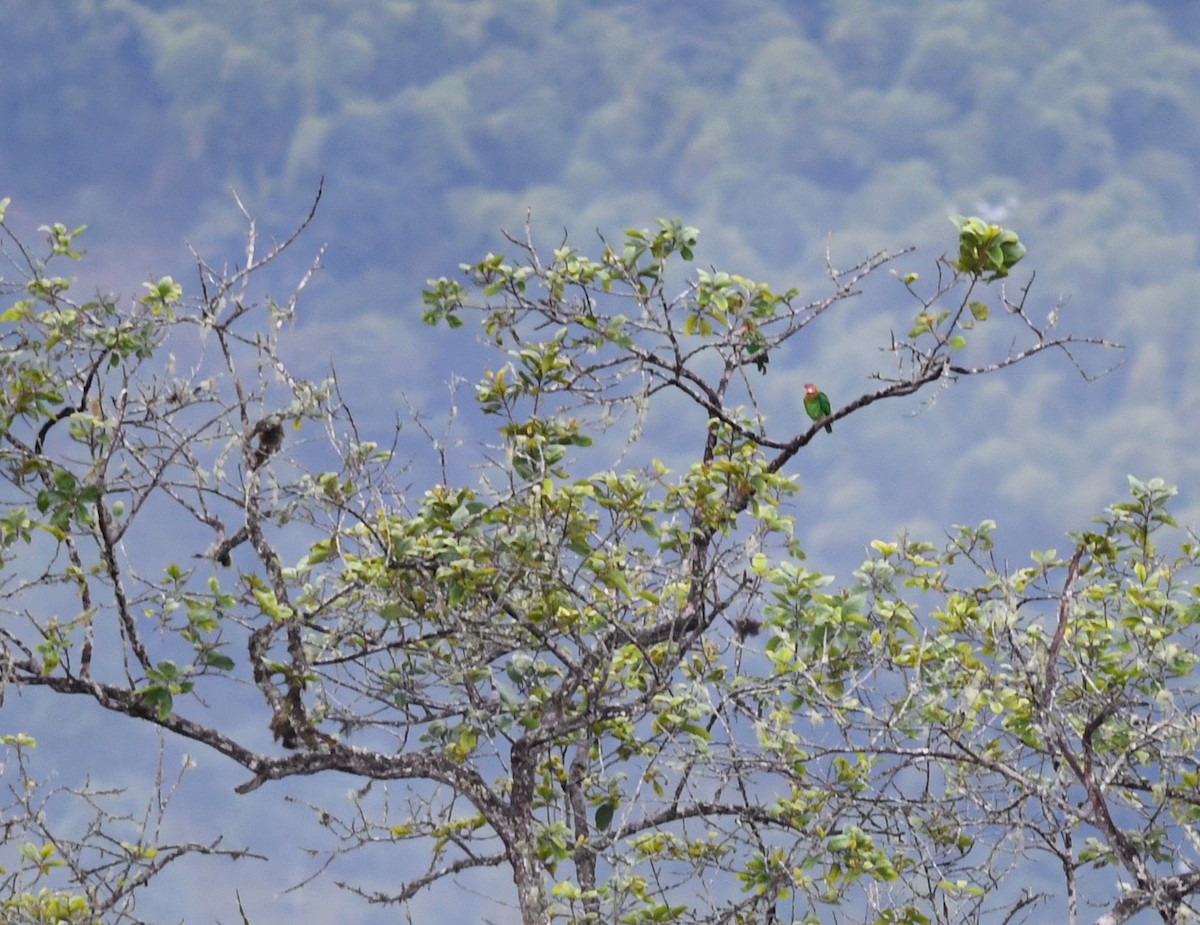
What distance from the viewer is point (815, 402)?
8.00 meters

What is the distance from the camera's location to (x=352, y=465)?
21.8 ft

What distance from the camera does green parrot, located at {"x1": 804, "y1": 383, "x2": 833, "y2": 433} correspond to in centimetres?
→ 798

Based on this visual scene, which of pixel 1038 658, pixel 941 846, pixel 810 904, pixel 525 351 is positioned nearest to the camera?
pixel 1038 658

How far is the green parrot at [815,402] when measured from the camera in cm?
798

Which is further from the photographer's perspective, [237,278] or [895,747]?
[237,278]

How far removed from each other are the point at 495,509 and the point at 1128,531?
11.4 feet

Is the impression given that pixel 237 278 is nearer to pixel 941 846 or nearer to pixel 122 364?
pixel 122 364

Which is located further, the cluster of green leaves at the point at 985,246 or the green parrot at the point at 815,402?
the green parrot at the point at 815,402

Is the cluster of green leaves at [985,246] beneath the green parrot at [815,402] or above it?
beneath

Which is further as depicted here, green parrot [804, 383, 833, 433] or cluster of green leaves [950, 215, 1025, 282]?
green parrot [804, 383, 833, 433]

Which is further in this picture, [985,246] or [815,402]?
[815,402]

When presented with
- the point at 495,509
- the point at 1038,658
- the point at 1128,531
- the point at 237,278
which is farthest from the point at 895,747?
the point at 237,278

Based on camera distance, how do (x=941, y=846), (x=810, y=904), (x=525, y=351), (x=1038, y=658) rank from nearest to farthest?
(x=1038, y=658) < (x=525, y=351) < (x=810, y=904) < (x=941, y=846)

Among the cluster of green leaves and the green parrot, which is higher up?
the green parrot
